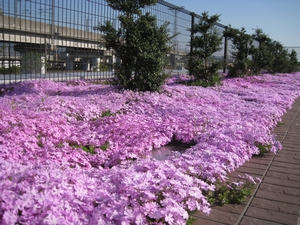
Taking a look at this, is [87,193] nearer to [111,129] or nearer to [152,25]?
[111,129]

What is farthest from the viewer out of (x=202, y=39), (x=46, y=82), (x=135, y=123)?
(x=202, y=39)

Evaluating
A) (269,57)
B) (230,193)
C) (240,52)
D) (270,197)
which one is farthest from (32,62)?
(269,57)

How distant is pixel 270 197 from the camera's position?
2553mm

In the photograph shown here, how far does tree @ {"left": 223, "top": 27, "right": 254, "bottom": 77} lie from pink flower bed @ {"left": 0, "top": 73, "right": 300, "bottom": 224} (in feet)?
30.9

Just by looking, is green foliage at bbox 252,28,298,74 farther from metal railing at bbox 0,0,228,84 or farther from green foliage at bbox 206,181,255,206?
green foliage at bbox 206,181,255,206

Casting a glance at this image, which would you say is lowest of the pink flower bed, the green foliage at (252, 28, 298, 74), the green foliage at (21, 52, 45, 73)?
the pink flower bed

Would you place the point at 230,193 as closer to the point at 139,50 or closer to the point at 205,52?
the point at 139,50

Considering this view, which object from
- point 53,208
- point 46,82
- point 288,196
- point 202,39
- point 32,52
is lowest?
point 288,196

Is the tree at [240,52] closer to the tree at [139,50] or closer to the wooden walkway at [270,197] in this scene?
the tree at [139,50]

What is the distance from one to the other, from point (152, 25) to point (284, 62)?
67.3 feet

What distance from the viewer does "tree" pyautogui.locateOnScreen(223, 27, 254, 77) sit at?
1607cm

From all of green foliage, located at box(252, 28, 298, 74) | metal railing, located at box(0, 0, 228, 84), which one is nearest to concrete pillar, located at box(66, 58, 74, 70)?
metal railing, located at box(0, 0, 228, 84)

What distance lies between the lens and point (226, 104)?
23.4 ft

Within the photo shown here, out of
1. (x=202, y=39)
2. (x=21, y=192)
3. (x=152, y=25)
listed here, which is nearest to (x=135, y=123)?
(x=21, y=192)
